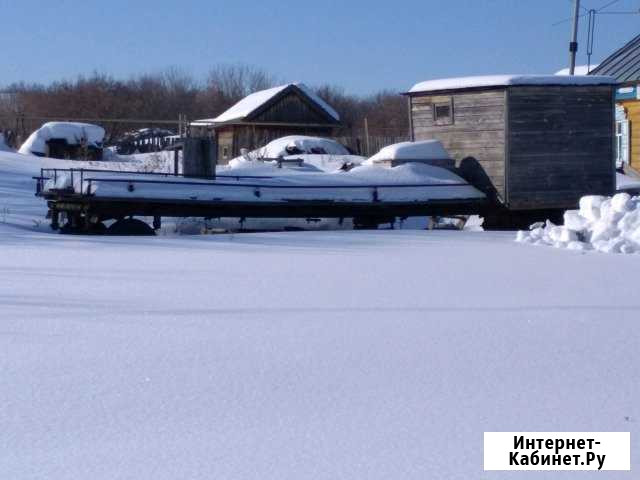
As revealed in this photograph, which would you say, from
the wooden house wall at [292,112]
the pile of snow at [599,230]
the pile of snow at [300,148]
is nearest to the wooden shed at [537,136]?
the pile of snow at [599,230]

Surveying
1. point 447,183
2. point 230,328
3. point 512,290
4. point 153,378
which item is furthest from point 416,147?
point 153,378

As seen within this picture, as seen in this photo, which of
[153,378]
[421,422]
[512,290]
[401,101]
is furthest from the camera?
[401,101]

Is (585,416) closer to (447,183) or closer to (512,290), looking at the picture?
(512,290)

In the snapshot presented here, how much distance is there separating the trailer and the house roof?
14.7 meters

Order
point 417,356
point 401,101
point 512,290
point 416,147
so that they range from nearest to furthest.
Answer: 1. point 417,356
2. point 512,290
3. point 416,147
4. point 401,101

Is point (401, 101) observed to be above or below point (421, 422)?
above

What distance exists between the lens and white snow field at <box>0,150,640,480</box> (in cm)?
495

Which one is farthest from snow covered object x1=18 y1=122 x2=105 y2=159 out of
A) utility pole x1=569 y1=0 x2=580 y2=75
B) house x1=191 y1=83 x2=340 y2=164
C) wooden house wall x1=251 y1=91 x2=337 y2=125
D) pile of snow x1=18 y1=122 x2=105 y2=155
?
utility pole x1=569 y1=0 x2=580 y2=75

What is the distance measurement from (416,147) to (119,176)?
6465 mm

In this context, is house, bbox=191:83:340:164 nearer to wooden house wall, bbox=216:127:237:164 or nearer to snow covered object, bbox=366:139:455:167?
wooden house wall, bbox=216:127:237:164

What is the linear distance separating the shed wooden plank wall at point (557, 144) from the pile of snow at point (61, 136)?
24.7 m

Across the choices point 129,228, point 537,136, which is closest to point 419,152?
point 537,136

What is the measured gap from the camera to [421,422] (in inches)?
213

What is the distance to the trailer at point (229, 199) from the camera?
18.0 metres
